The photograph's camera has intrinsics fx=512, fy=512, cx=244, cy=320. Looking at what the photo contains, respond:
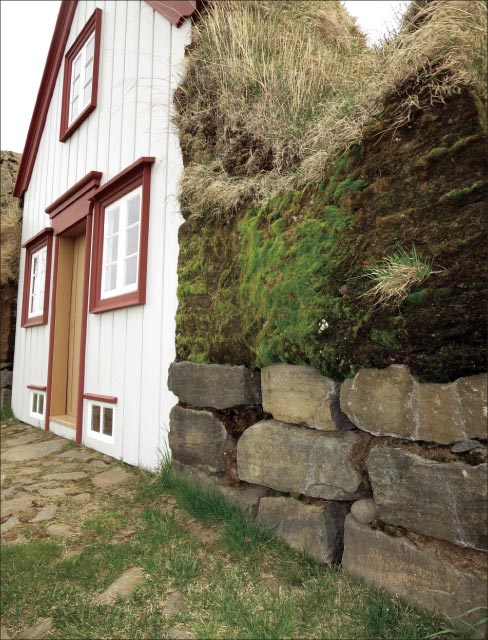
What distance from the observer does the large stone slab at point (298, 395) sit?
2736mm

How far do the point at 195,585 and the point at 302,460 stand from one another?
33.4 inches

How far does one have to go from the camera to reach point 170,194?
4555mm

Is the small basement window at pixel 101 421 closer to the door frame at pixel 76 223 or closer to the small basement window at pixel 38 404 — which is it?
the door frame at pixel 76 223

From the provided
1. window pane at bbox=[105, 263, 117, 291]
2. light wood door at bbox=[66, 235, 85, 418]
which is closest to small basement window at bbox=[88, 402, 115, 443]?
light wood door at bbox=[66, 235, 85, 418]

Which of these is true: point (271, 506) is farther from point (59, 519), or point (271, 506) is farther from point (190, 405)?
point (59, 519)

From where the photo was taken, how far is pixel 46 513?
389cm

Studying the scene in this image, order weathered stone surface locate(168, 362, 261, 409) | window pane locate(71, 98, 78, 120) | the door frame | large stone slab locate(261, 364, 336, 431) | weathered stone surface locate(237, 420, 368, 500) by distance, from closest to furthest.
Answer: weathered stone surface locate(237, 420, 368, 500)
large stone slab locate(261, 364, 336, 431)
weathered stone surface locate(168, 362, 261, 409)
the door frame
window pane locate(71, 98, 78, 120)

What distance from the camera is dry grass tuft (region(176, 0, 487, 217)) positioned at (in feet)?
8.05

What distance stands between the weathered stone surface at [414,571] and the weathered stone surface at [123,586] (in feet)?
3.68

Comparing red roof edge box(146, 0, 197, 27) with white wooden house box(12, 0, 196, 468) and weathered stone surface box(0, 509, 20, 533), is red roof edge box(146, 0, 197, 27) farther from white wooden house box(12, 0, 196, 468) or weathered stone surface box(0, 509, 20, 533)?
weathered stone surface box(0, 509, 20, 533)

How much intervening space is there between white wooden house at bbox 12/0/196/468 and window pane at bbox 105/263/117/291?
11 mm

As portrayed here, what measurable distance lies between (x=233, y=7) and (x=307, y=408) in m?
3.43

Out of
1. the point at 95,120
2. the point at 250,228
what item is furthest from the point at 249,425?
the point at 95,120

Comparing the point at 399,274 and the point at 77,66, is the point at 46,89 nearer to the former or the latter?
the point at 77,66
